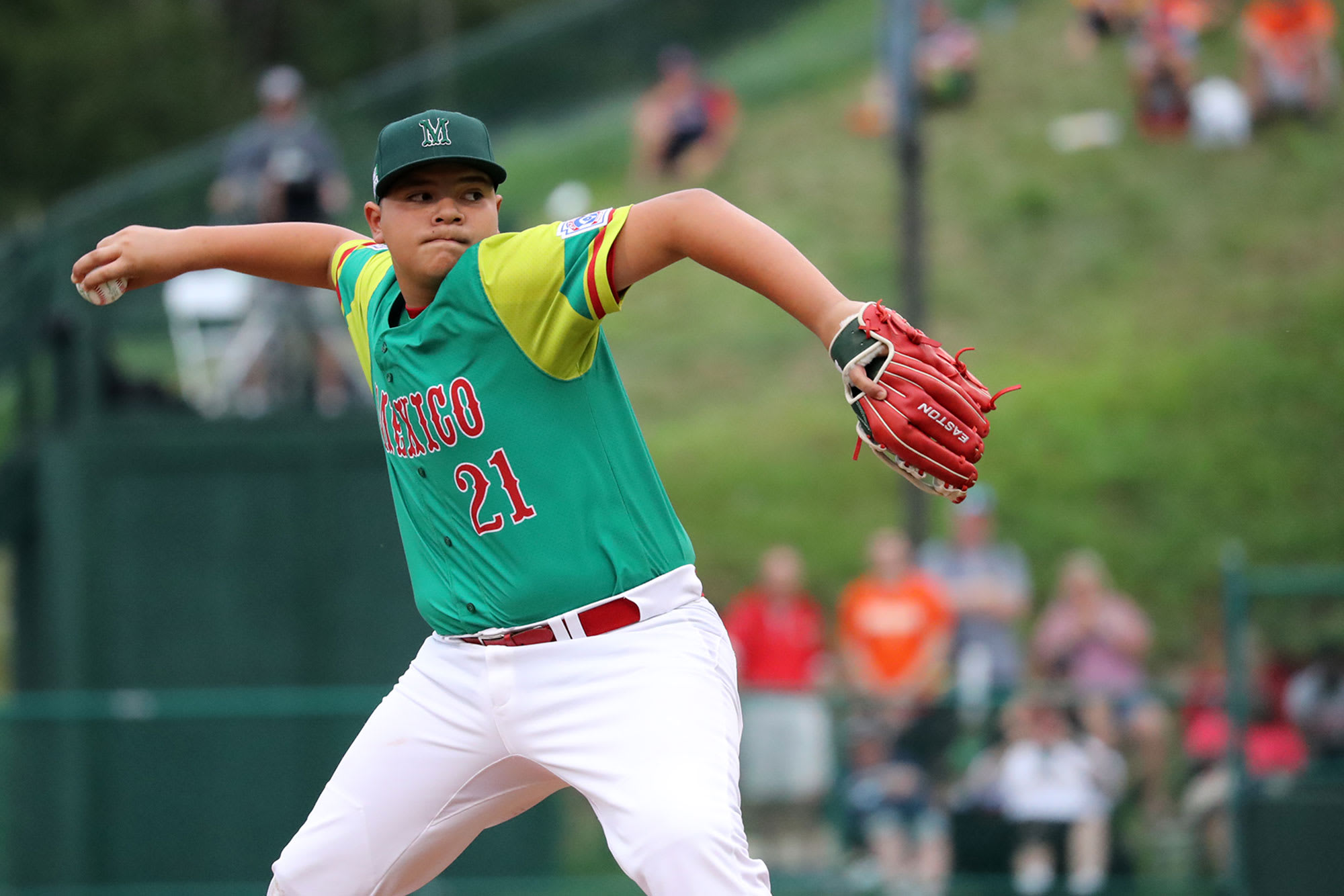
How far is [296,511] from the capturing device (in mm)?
10500

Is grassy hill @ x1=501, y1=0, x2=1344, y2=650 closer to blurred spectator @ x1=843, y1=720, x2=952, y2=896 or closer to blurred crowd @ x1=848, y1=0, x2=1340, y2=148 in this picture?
blurred crowd @ x1=848, y1=0, x2=1340, y2=148

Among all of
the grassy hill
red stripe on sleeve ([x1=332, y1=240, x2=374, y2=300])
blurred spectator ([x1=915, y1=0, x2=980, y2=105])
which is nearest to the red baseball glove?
red stripe on sleeve ([x1=332, y1=240, x2=374, y2=300])

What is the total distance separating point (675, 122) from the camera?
2067cm

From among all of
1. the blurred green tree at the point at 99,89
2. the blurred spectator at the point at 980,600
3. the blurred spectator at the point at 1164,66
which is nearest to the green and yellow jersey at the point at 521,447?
the blurred spectator at the point at 980,600

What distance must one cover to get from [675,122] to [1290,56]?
7634mm

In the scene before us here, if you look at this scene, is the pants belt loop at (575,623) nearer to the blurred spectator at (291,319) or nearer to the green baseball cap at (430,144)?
the green baseball cap at (430,144)

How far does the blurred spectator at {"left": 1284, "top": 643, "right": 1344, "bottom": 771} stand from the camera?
8.14 m

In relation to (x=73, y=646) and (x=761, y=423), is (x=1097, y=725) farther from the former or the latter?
(x=761, y=423)

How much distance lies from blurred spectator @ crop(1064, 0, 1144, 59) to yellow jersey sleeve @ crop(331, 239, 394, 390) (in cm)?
1944

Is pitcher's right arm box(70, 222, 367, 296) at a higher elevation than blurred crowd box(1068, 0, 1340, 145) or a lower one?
lower

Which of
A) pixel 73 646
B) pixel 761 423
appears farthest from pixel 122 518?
pixel 761 423

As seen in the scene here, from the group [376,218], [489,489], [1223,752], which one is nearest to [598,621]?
[489,489]

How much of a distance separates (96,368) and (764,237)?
28.1 feet

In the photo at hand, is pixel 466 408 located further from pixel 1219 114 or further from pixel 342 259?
pixel 1219 114
